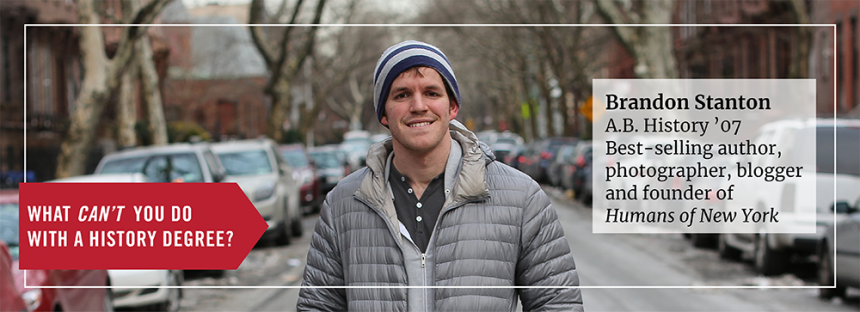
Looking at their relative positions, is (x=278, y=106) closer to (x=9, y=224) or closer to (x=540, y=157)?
(x=540, y=157)

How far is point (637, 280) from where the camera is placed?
11672 millimetres

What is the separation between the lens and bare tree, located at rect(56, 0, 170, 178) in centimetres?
1623

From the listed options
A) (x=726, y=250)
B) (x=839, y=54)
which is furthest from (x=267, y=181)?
(x=839, y=54)

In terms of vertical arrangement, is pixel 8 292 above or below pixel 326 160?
below

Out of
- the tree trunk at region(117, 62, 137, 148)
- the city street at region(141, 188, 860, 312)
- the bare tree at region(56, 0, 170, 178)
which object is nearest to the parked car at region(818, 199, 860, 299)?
the city street at region(141, 188, 860, 312)

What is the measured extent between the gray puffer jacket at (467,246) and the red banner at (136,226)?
2.30m

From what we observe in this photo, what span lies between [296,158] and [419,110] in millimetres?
20394

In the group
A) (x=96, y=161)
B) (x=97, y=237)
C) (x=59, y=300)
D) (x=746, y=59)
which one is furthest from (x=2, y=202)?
(x=746, y=59)

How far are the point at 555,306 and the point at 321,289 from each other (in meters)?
0.81

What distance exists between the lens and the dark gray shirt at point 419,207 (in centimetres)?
325

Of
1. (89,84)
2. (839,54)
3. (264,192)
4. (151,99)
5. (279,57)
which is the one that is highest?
(839,54)

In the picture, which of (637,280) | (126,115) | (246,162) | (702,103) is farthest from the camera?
(126,115)

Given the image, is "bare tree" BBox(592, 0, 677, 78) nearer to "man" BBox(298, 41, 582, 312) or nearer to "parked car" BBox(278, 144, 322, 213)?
"parked car" BBox(278, 144, 322, 213)

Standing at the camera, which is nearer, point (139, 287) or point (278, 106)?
point (139, 287)
